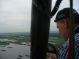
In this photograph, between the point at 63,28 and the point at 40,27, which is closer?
the point at 40,27

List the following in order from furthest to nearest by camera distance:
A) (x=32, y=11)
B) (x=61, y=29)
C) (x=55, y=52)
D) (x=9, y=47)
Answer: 1. (x=9, y=47)
2. (x=55, y=52)
3. (x=61, y=29)
4. (x=32, y=11)

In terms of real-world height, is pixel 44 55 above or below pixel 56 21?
below

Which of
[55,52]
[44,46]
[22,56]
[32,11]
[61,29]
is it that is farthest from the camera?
[22,56]

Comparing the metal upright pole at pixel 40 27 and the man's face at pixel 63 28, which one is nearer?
the metal upright pole at pixel 40 27

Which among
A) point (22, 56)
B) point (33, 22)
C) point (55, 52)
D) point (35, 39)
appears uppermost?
point (33, 22)

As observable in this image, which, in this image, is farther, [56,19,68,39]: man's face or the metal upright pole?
[56,19,68,39]: man's face

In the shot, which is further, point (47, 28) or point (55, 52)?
point (55, 52)

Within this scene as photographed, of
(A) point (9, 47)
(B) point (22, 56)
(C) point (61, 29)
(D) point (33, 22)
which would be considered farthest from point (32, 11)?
(A) point (9, 47)

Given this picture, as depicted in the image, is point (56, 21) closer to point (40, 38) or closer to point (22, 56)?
point (40, 38)
